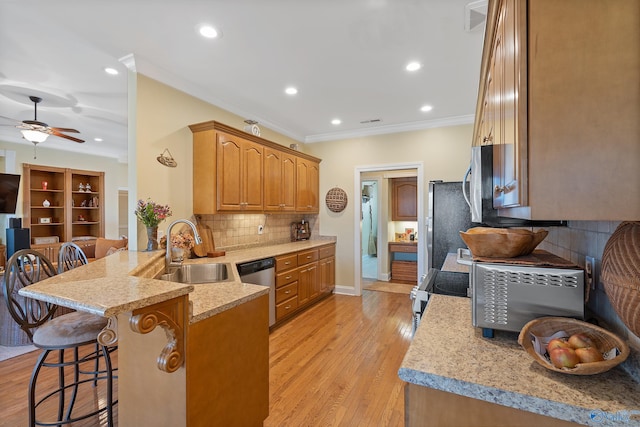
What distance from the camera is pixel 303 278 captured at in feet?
13.0

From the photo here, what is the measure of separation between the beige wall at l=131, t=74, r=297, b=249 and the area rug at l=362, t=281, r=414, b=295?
3.54m

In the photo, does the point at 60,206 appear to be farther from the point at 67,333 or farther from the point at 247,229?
the point at 67,333

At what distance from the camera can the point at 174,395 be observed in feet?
4.04

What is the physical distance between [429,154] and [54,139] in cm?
672

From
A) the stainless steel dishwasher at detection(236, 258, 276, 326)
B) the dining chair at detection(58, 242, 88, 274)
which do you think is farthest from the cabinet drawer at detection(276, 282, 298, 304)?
the dining chair at detection(58, 242, 88, 274)

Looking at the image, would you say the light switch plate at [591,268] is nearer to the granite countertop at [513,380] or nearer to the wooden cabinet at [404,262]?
the granite countertop at [513,380]

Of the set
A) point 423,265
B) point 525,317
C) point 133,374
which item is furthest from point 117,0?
point 423,265

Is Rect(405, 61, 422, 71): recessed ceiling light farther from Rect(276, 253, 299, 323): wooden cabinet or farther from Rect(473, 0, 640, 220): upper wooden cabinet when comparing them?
Rect(276, 253, 299, 323): wooden cabinet

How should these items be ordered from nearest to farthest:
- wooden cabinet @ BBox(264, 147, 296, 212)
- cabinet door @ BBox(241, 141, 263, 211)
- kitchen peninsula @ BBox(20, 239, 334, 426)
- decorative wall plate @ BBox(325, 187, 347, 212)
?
kitchen peninsula @ BBox(20, 239, 334, 426), cabinet door @ BBox(241, 141, 263, 211), wooden cabinet @ BBox(264, 147, 296, 212), decorative wall plate @ BBox(325, 187, 347, 212)

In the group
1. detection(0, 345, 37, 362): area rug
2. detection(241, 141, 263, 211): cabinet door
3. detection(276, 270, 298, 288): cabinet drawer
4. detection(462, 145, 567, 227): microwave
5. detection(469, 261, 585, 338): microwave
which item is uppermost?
detection(241, 141, 263, 211): cabinet door

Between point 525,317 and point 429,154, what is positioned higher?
point 429,154

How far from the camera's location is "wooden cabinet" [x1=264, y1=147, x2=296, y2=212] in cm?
377

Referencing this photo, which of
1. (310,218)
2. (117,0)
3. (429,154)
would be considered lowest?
(310,218)

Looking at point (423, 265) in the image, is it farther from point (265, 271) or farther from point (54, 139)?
point (54, 139)
